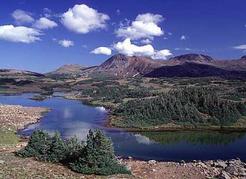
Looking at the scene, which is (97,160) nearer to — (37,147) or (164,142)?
(37,147)

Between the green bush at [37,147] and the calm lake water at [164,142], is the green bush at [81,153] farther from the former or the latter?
the calm lake water at [164,142]

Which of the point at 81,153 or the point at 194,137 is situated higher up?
the point at 81,153

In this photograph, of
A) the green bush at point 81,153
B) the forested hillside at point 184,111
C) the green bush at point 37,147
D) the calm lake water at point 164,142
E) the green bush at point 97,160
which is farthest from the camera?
the forested hillside at point 184,111

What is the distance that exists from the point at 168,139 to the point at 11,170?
190ft

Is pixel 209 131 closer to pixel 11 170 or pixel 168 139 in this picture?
pixel 168 139

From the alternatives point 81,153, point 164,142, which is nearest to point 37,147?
point 81,153

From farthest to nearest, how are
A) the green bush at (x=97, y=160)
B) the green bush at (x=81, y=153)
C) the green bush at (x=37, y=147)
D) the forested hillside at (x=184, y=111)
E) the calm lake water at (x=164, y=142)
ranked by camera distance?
the forested hillside at (x=184, y=111)
the calm lake water at (x=164, y=142)
the green bush at (x=37, y=147)
the green bush at (x=81, y=153)
the green bush at (x=97, y=160)

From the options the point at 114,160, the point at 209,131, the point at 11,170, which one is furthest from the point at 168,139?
the point at 11,170

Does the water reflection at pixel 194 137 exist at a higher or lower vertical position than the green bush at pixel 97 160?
lower

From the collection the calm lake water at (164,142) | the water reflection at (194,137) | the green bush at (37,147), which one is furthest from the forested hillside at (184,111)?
the green bush at (37,147)

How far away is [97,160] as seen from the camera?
4516 cm

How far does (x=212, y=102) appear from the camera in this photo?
415 ft

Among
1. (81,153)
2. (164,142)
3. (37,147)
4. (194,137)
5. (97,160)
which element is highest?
(37,147)

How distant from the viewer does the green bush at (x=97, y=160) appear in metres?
44.7
